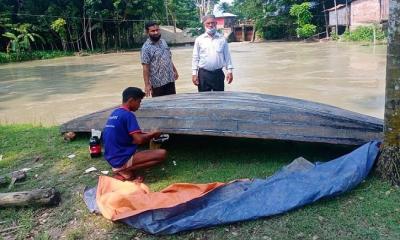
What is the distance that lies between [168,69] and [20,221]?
2891 mm

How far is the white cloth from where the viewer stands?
556 cm

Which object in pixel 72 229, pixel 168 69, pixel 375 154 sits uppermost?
pixel 168 69

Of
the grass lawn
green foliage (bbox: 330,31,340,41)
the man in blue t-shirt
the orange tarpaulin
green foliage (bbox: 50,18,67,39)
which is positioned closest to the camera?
the grass lawn

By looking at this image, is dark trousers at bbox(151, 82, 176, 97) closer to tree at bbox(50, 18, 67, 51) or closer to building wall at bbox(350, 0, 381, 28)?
building wall at bbox(350, 0, 381, 28)

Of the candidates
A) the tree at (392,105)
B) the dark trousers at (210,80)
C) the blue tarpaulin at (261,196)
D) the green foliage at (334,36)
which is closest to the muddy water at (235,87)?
the dark trousers at (210,80)

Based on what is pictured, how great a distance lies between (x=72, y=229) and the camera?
11.0ft

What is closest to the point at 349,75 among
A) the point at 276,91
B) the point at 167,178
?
the point at 276,91

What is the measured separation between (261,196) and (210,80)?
2.75 meters

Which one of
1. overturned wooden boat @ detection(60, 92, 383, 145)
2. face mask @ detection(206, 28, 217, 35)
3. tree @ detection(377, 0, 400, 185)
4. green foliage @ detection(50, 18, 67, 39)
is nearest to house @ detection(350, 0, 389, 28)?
green foliage @ detection(50, 18, 67, 39)

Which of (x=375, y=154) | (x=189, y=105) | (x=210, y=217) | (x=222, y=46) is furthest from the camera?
(x=222, y=46)

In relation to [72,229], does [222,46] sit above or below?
above

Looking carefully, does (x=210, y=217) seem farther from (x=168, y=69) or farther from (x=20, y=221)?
(x=168, y=69)

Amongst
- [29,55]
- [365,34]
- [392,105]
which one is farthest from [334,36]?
[392,105]

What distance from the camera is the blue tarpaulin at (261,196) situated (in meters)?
3.11
